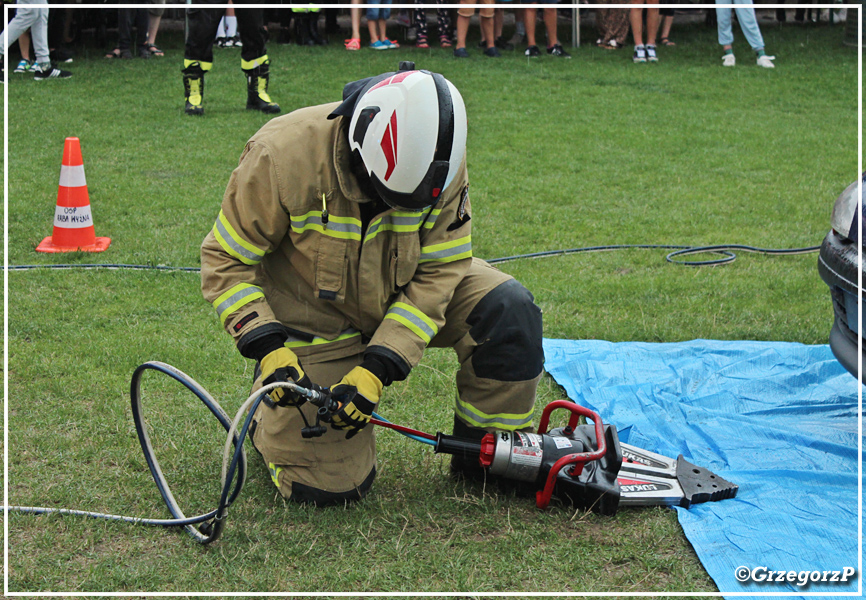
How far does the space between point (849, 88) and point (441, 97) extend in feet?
33.7

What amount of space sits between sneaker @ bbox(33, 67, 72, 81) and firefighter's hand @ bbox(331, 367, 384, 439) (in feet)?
29.6

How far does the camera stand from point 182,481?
3.13 metres

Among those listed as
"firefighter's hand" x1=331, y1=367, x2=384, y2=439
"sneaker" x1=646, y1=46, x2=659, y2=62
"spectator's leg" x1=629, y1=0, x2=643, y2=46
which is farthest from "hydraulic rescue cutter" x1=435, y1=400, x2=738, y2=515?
"sneaker" x1=646, y1=46, x2=659, y2=62

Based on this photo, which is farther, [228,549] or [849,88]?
[849,88]

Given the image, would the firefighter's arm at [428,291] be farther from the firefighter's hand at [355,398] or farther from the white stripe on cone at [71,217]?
the white stripe on cone at [71,217]

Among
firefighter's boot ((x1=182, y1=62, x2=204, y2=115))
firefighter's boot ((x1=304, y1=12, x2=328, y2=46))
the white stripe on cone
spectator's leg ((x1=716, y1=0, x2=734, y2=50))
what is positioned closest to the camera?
the white stripe on cone

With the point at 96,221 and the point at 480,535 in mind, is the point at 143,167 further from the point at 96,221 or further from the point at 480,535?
the point at 480,535

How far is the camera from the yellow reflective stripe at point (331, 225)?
2.83m

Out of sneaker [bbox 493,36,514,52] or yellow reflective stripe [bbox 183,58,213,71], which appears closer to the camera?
yellow reflective stripe [bbox 183,58,213,71]

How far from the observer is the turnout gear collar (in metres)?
2.56

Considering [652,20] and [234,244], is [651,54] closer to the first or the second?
[652,20]

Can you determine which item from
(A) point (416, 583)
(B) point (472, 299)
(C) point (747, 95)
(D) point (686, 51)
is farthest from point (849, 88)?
(A) point (416, 583)

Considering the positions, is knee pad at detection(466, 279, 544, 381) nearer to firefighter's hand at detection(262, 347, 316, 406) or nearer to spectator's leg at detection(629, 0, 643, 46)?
firefighter's hand at detection(262, 347, 316, 406)

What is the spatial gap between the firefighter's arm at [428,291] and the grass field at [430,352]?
0.56 m
